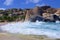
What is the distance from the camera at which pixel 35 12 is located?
238 ft

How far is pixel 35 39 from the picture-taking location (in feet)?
37.2

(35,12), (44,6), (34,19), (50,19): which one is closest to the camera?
(34,19)

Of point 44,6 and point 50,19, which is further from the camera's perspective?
point 44,6

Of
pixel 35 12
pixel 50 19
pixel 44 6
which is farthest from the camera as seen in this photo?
pixel 44 6

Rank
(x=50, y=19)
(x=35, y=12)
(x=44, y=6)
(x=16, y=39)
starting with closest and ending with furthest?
(x=16, y=39)
(x=50, y=19)
(x=35, y=12)
(x=44, y=6)

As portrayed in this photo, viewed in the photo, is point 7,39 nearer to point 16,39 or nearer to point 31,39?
point 16,39

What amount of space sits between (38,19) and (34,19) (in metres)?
2.00

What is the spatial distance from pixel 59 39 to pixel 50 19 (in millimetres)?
54092

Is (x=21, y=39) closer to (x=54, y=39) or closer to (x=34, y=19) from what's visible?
(x=54, y=39)

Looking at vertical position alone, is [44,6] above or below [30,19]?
above

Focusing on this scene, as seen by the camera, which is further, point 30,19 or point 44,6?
point 44,6

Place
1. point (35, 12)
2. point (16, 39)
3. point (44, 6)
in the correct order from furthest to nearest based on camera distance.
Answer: point (44, 6), point (35, 12), point (16, 39)

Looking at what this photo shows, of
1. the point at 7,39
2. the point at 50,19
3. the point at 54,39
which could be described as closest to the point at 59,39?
the point at 54,39

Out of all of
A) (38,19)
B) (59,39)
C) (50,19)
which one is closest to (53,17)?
(50,19)
